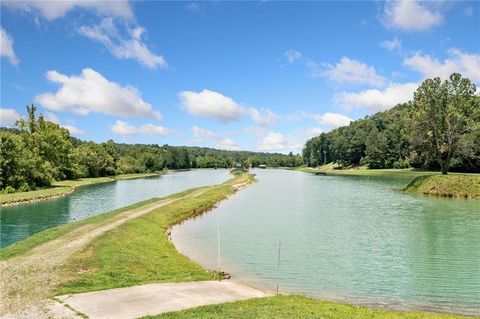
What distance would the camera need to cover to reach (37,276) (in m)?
20.7

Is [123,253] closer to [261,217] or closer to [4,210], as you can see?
[261,217]

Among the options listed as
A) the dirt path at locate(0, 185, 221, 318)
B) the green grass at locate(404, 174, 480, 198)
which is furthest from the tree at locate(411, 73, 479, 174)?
the dirt path at locate(0, 185, 221, 318)

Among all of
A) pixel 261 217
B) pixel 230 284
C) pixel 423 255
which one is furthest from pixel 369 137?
pixel 230 284

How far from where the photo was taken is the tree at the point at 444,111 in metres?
72.3

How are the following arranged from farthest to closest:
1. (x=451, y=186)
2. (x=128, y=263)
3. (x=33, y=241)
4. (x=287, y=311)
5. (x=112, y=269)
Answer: (x=451, y=186) < (x=33, y=241) < (x=128, y=263) < (x=112, y=269) < (x=287, y=311)

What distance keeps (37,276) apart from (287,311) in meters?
12.8

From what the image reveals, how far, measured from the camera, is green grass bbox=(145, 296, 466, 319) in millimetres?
14982

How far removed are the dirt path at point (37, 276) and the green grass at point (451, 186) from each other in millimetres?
51969

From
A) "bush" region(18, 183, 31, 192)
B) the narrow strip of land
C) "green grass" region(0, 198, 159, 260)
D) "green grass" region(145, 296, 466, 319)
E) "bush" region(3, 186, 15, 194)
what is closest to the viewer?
"green grass" region(145, 296, 466, 319)

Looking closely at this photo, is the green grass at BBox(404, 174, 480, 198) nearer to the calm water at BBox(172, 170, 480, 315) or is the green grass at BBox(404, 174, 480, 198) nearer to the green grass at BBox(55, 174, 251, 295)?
the calm water at BBox(172, 170, 480, 315)

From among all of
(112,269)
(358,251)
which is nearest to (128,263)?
(112,269)

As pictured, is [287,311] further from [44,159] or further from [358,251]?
[44,159]

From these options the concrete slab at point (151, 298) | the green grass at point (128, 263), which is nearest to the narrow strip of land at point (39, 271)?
the green grass at point (128, 263)

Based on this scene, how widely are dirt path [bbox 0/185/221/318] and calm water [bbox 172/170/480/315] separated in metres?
7.88
